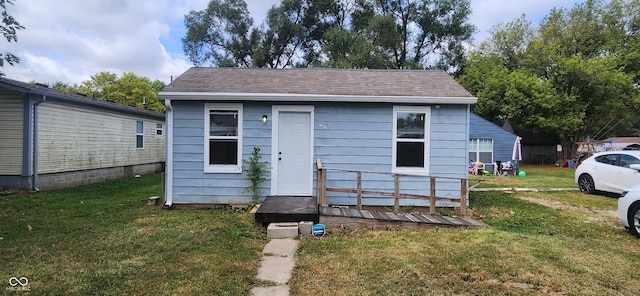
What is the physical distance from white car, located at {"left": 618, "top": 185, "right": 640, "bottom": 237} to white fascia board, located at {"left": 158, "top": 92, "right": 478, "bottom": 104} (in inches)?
114

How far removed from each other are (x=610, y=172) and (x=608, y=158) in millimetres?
420

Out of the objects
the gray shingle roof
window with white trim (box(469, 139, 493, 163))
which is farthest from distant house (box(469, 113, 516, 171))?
the gray shingle roof

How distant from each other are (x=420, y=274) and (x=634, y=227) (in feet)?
14.2

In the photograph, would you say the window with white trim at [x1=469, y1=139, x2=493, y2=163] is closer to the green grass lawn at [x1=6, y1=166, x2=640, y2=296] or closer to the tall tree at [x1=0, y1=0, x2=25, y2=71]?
the green grass lawn at [x1=6, y1=166, x2=640, y2=296]

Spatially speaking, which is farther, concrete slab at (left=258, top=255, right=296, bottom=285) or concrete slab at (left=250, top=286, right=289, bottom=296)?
concrete slab at (left=258, top=255, right=296, bottom=285)

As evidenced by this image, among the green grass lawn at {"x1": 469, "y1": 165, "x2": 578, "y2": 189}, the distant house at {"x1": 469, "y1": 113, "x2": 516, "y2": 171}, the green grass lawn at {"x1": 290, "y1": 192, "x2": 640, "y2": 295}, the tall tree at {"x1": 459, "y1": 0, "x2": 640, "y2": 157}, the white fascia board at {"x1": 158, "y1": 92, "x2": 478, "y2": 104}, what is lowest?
the green grass lawn at {"x1": 290, "y1": 192, "x2": 640, "y2": 295}

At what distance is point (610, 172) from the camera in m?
9.44

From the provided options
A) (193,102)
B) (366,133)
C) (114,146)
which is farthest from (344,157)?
(114,146)

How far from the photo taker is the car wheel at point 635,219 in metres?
5.42

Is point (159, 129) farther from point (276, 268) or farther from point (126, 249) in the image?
point (276, 268)

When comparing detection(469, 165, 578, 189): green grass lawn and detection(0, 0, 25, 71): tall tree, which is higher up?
detection(0, 0, 25, 71): tall tree

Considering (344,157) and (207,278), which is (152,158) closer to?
(344,157)

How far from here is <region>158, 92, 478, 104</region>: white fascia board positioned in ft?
22.7

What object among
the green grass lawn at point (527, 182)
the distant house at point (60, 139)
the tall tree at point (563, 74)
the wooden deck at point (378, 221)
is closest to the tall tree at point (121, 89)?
the distant house at point (60, 139)
